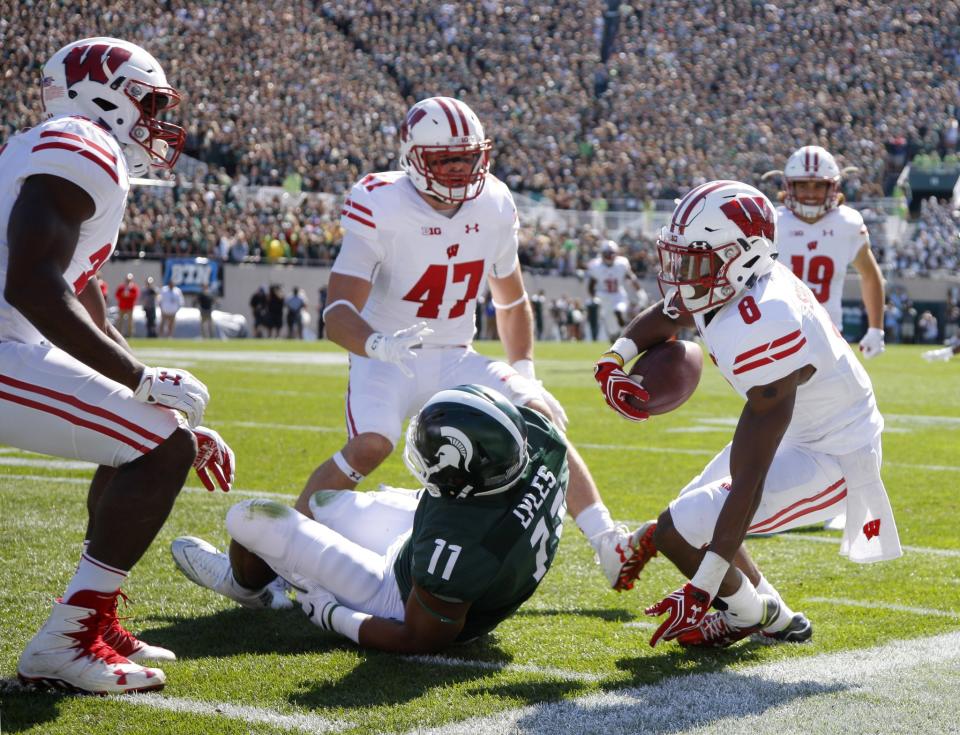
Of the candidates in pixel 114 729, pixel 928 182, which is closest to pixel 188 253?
pixel 928 182

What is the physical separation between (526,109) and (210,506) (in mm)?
29193

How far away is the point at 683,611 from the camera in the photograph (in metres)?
3.22

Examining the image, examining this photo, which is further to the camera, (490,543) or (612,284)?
(612,284)

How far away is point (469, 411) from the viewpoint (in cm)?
332

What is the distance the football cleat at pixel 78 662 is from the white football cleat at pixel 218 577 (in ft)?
2.69

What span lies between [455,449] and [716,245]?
0.92m

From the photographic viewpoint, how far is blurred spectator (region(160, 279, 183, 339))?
73.9ft

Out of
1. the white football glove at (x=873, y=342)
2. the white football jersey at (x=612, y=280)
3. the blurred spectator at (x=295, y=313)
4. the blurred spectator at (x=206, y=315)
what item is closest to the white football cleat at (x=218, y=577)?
the white football glove at (x=873, y=342)

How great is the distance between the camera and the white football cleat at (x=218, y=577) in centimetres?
400

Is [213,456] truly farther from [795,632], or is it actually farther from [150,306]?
[150,306]

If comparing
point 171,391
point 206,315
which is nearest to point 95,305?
point 171,391

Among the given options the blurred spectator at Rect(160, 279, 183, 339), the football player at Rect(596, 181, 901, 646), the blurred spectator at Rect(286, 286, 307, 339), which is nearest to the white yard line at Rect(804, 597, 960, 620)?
the football player at Rect(596, 181, 901, 646)

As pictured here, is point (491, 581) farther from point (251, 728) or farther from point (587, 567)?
Answer: point (587, 567)

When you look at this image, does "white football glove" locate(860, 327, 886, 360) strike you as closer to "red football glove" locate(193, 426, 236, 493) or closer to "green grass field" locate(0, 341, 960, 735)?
"green grass field" locate(0, 341, 960, 735)
